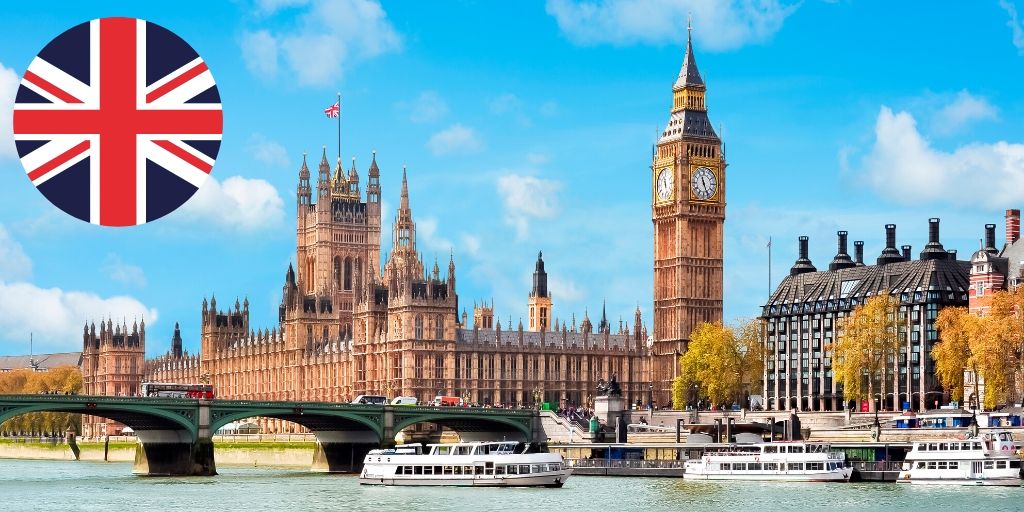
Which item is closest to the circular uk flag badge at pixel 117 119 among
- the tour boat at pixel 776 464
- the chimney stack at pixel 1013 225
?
the tour boat at pixel 776 464

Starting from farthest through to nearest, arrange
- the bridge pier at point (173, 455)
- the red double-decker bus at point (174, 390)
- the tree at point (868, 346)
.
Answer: the red double-decker bus at point (174, 390), the tree at point (868, 346), the bridge pier at point (173, 455)

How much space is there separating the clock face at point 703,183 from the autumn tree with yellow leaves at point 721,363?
50.2ft

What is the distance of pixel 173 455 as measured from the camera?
313 feet

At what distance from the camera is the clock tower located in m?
142

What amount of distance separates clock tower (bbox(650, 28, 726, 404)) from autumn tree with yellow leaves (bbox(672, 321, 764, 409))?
1133 centimetres

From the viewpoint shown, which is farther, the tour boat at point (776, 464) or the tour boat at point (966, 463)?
the tour boat at point (776, 464)

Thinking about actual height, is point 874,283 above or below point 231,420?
above

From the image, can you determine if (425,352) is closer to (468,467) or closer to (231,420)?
(231,420)

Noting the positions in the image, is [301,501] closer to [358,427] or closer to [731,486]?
[731,486]

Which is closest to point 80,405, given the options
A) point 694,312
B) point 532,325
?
point 694,312

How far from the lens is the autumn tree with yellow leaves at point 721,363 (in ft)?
409

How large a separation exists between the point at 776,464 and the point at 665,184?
6287cm

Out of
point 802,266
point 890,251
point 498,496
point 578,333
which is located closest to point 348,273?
point 578,333

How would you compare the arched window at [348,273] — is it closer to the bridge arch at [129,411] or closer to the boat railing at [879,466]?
the bridge arch at [129,411]
